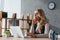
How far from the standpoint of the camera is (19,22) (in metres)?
1.63

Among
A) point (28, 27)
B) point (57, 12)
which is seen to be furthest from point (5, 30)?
point (57, 12)

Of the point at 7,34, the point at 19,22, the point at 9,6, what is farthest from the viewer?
the point at 9,6

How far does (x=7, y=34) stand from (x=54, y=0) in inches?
73.5

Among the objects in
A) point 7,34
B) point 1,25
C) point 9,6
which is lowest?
point 7,34

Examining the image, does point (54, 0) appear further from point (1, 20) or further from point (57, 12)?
point (1, 20)

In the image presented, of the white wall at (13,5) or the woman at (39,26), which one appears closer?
the woman at (39,26)

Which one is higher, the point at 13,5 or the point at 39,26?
the point at 13,5

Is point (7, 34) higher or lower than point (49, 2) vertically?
lower

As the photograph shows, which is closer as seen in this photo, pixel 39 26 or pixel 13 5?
pixel 39 26

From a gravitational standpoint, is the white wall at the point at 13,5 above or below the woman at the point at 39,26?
above

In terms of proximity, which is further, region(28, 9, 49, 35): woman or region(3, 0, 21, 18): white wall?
region(3, 0, 21, 18): white wall

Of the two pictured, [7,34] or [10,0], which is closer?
[7,34]

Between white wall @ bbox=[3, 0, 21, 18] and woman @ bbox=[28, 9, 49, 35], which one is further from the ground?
white wall @ bbox=[3, 0, 21, 18]

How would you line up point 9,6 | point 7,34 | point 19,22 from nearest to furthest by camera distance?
point 7,34
point 19,22
point 9,6
